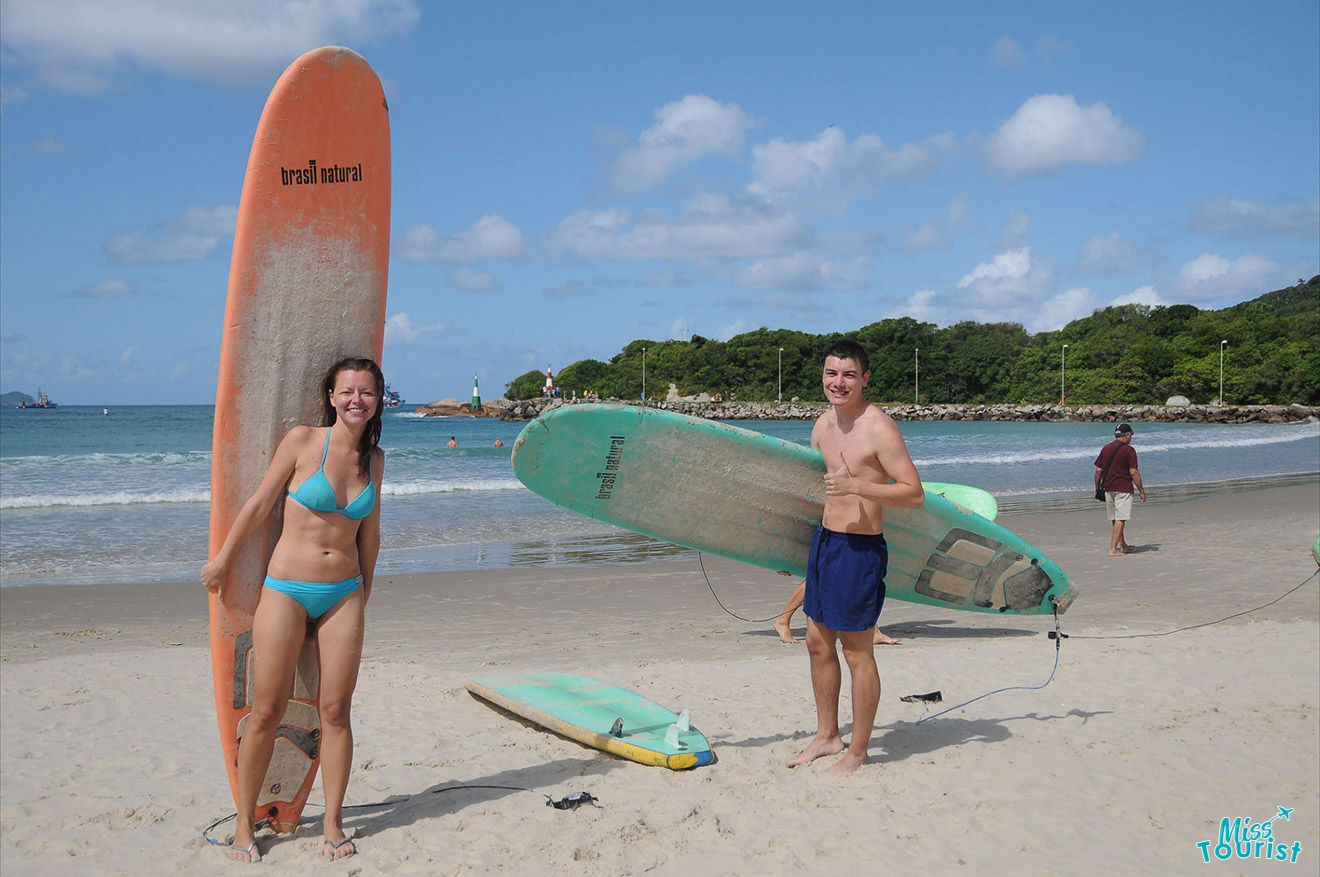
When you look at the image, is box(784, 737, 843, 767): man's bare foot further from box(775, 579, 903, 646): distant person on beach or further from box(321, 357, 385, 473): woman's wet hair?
box(775, 579, 903, 646): distant person on beach

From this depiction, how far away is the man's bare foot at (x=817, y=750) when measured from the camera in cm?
344

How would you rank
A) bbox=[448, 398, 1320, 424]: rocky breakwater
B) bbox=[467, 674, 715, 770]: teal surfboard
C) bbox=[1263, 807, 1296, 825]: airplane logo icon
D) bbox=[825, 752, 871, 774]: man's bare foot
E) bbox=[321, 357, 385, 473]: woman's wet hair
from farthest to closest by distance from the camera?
1. bbox=[448, 398, 1320, 424]: rocky breakwater
2. bbox=[467, 674, 715, 770]: teal surfboard
3. bbox=[825, 752, 871, 774]: man's bare foot
4. bbox=[1263, 807, 1296, 825]: airplane logo icon
5. bbox=[321, 357, 385, 473]: woman's wet hair

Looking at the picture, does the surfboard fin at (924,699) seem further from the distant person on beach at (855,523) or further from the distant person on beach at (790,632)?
the distant person on beach at (790,632)

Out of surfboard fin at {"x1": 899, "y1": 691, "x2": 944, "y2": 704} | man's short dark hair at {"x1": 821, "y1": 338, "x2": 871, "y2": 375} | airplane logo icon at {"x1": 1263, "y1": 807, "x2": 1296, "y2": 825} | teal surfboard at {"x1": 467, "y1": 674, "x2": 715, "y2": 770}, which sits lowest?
surfboard fin at {"x1": 899, "y1": 691, "x2": 944, "y2": 704}

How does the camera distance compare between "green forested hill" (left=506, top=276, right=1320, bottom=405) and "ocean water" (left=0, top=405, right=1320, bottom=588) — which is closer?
"ocean water" (left=0, top=405, right=1320, bottom=588)

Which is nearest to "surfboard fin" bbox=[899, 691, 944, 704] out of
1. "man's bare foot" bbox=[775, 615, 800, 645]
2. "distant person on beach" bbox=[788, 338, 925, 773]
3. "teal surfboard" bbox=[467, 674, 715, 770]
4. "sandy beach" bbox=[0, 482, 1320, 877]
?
"sandy beach" bbox=[0, 482, 1320, 877]

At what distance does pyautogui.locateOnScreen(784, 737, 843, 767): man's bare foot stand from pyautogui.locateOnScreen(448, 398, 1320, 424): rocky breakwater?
4524cm

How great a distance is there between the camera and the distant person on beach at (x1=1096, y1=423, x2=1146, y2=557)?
30.7ft

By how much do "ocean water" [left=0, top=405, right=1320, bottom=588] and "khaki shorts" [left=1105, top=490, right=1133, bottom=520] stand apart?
4.63m

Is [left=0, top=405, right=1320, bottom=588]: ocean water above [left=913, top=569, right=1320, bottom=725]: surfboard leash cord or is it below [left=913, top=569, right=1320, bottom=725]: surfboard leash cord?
below

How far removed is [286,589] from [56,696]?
285 cm

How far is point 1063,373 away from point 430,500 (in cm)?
6781

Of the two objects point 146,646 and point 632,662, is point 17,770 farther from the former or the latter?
point 632,662

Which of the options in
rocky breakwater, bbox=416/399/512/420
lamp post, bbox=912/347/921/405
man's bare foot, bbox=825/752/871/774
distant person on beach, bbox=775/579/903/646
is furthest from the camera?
lamp post, bbox=912/347/921/405
